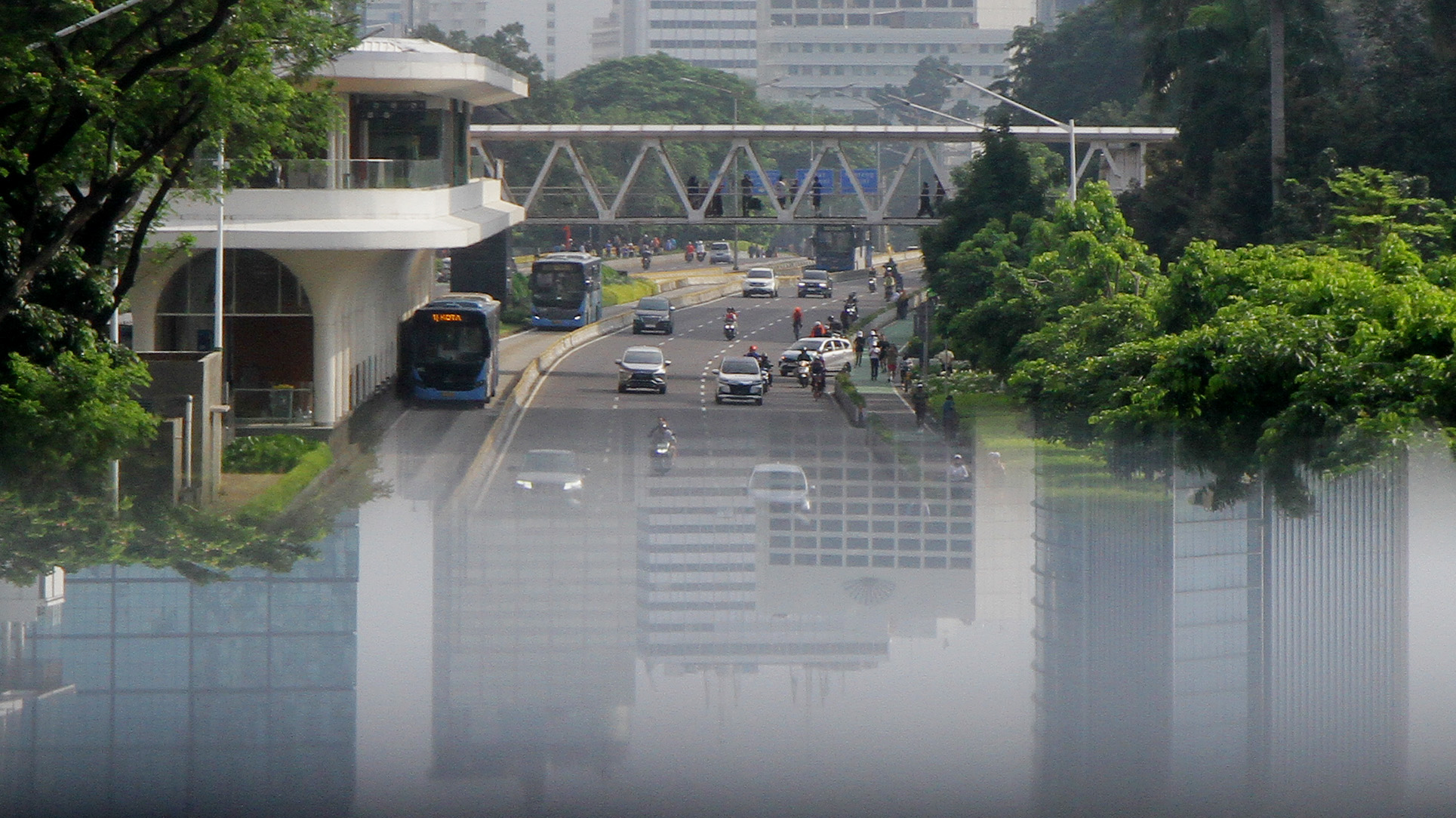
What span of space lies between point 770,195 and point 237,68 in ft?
110

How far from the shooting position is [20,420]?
56.5 ft

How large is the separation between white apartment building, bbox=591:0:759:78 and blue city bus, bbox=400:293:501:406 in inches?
3191

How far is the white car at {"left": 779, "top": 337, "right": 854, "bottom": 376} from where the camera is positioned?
46438 millimetres

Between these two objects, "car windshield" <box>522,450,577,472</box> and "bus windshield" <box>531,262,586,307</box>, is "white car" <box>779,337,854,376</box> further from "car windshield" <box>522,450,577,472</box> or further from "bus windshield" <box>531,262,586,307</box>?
"car windshield" <box>522,450,577,472</box>

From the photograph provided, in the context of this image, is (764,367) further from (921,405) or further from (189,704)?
(189,704)

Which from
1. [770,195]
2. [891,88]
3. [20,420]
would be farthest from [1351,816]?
[891,88]

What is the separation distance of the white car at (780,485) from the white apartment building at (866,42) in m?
62.8

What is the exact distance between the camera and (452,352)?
3500 centimetres

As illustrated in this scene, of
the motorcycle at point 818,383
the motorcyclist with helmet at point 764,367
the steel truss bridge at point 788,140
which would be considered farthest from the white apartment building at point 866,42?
the motorcycle at point 818,383

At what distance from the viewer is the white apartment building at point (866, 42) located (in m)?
86.2

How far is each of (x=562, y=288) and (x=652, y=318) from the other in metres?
4.00

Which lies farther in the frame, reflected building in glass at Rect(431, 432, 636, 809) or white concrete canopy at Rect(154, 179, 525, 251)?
white concrete canopy at Rect(154, 179, 525, 251)

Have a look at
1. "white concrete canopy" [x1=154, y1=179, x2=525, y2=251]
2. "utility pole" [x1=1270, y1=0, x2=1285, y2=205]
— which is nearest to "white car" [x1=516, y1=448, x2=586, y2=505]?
"white concrete canopy" [x1=154, y1=179, x2=525, y2=251]

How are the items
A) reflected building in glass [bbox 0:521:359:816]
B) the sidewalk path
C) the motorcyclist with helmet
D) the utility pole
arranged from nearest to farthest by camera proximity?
reflected building in glass [bbox 0:521:359:816] < the sidewalk path < the utility pole < the motorcyclist with helmet
